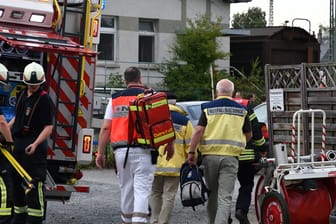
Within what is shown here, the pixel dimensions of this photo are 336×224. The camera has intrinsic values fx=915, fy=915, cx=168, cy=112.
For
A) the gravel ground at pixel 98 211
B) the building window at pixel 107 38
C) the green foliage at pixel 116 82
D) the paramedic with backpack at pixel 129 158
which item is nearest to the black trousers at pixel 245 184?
the gravel ground at pixel 98 211

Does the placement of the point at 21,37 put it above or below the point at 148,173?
above

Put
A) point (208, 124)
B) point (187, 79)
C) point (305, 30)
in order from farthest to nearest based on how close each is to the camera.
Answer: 1. point (305, 30)
2. point (187, 79)
3. point (208, 124)

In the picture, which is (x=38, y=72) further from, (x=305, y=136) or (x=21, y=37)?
(x=305, y=136)

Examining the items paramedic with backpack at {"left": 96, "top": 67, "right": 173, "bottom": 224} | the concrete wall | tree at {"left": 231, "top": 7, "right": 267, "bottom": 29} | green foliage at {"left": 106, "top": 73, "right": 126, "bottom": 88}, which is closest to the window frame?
the concrete wall

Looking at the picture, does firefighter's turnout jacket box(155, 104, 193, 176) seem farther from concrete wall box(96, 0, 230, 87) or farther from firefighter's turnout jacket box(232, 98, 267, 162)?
concrete wall box(96, 0, 230, 87)

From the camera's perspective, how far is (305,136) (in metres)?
11.0

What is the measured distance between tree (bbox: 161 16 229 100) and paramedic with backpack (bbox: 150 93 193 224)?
18511 millimetres

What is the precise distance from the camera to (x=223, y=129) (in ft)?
34.0

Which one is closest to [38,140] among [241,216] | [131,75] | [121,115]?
[121,115]

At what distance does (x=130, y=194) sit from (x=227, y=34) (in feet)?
78.5

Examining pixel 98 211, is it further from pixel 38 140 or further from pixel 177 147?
pixel 38 140

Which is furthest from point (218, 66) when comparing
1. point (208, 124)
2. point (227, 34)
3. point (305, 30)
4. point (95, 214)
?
point (208, 124)

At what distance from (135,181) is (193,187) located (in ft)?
4.02

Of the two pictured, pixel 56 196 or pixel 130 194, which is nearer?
pixel 130 194
